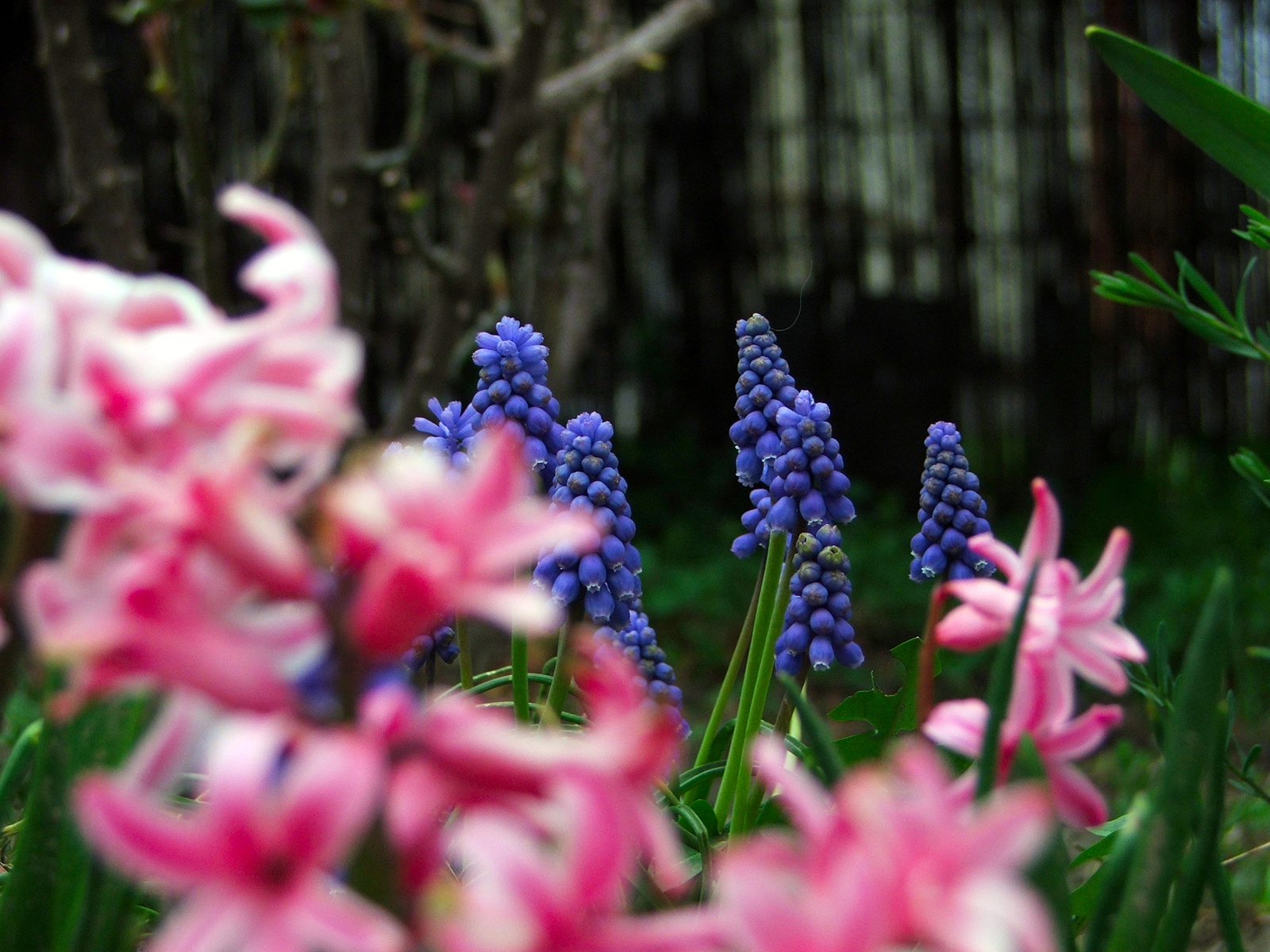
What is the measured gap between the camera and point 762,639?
0.79 metres

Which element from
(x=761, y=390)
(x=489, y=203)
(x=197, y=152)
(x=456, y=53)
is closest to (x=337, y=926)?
(x=761, y=390)

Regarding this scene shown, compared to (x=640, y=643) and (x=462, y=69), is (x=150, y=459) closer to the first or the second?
(x=640, y=643)

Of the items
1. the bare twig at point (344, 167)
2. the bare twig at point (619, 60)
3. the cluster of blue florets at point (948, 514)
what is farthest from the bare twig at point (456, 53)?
the cluster of blue florets at point (948, 514)

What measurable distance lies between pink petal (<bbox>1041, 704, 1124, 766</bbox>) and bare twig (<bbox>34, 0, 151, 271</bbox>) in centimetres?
269

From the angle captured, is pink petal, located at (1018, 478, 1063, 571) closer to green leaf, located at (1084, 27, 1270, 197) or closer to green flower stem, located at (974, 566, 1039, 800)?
green flower stem, located at (974, 566, 1039, 800)

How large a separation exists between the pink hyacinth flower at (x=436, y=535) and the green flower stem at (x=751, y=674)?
479 millimetres

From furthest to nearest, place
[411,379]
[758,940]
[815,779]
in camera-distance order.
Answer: [411,379]
[815,779]
[758,940]

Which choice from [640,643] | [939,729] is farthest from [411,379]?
[939,729]

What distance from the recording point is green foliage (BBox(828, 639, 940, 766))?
78cm

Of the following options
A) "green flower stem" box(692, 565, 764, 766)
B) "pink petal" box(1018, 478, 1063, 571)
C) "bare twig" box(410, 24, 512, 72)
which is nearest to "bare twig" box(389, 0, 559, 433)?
"bare twig" box(410, 24, 512, 72)

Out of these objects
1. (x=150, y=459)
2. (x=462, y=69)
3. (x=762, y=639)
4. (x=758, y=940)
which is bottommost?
(x=762, y=639)

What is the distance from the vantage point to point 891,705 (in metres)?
0.80

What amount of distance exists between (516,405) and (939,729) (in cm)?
49

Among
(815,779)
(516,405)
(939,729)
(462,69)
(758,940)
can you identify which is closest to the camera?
(758,940)
